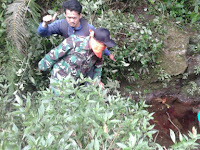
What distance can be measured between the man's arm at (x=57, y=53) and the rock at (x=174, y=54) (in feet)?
6.58

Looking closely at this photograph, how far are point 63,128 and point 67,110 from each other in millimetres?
140

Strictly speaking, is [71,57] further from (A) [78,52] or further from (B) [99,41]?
(B) [99,41]

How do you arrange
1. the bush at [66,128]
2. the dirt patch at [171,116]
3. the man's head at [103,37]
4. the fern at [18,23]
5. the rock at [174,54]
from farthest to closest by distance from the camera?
1. the rock at [174,54]
2. the dirt patch at [171,116]
3. the fern at [18,23]
4. the man's head at [103,37]
5. the bush at [66,128]

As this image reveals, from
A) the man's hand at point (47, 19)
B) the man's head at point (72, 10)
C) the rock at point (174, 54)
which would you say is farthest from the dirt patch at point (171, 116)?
the man's hand at point (47, 19)

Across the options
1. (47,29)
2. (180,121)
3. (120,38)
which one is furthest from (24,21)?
(180,121)

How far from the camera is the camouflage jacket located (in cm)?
193

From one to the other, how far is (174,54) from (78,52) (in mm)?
2128

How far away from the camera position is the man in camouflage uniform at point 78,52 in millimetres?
1881

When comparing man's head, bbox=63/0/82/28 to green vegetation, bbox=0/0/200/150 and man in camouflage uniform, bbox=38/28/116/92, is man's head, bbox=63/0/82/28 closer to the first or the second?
man in camouflage uniform, bbox=38/28/116/92

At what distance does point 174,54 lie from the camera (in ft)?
11.5

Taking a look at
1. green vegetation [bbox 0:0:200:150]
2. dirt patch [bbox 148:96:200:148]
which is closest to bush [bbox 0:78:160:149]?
green vegetation [bbox 0:0:200:150]

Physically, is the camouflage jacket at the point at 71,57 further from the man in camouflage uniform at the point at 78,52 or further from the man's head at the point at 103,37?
the man's head at the point at 103,37

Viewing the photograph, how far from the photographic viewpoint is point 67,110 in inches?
53.0

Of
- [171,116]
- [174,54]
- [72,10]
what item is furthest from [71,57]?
[174,54]
